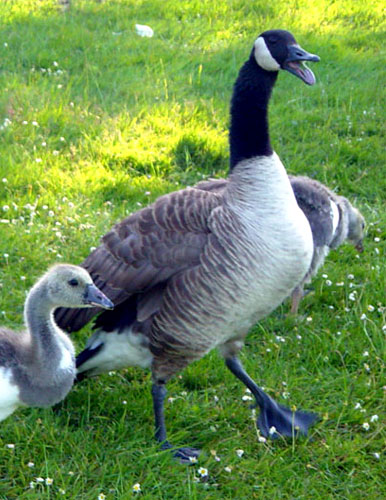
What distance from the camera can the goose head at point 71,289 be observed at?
3904mm

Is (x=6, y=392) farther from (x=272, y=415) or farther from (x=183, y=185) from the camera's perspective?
(x=183, y=185)

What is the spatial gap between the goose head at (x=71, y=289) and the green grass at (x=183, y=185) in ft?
2.74

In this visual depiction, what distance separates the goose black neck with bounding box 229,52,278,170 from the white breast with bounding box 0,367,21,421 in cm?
A: 182

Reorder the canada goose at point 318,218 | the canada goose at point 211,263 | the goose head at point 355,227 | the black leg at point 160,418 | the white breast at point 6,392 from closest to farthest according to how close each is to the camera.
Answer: the white breast at point 6,392
the canada goose at point 211,263
the black leg at point 160,418
the canada goose at point 318,218
the goose head at point 355,227

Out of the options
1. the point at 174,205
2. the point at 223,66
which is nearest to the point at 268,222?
the point at 174,205

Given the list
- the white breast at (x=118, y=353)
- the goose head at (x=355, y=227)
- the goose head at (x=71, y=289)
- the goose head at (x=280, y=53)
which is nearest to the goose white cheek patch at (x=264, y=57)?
the goose head at (x=280, y=53)

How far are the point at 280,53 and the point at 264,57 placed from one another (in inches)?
3.6

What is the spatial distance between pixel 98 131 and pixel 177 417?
144 inches

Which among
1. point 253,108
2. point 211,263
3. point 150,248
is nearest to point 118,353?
point 150,248

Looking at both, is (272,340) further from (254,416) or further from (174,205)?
(174,205)

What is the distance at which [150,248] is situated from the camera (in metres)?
4.35

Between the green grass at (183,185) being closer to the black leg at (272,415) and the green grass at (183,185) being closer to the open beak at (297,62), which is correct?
the black leg at (272,415)

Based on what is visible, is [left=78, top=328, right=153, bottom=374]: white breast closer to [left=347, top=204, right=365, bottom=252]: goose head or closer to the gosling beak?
the gosling beak

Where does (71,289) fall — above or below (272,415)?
above
